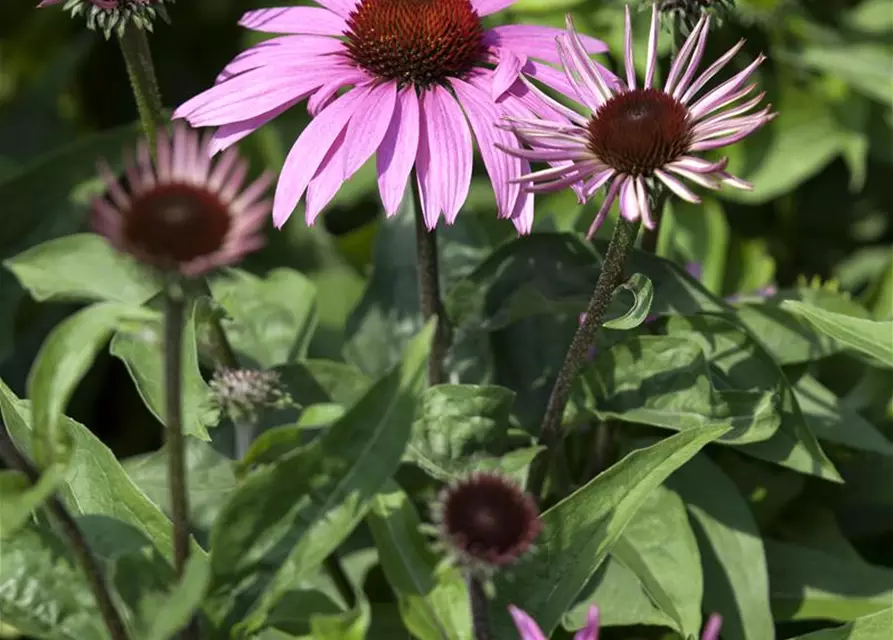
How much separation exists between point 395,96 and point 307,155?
10cm

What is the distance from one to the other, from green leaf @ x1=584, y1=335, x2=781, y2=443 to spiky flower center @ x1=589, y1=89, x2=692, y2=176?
0.24 metres

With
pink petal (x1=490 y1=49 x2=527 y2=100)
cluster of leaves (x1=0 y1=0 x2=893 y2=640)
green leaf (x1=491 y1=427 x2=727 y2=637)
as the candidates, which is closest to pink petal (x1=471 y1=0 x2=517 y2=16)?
pink petal (x1=490 y1=49 x2=527 y2=100)

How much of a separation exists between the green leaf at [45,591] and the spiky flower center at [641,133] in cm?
48

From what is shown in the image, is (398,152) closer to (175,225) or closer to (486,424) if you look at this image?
(486,424)

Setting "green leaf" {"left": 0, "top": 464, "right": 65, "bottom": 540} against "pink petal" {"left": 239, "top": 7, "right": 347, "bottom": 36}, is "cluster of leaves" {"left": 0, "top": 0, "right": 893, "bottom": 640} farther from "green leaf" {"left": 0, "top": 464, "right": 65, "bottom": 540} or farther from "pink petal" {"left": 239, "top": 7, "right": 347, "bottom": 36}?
"pink petal" {"left": 239, "top": 7, "right": 347, "bottom": 36}

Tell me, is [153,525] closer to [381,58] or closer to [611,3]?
[381,58]

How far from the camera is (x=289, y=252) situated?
1.83m

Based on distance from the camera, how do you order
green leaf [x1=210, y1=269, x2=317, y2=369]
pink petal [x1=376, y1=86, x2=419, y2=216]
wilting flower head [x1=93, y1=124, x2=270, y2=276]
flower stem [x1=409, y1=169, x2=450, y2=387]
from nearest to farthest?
wilting flower head [x1=93, y1=124, x2=270, y2=276], pink petal [x1=376, y1=86, x2=419, y2=216], flower stem [x1=409, y1=169, x2=450, y2=387], green leaf [x1=210, y1=269, x2=317, y2=369]

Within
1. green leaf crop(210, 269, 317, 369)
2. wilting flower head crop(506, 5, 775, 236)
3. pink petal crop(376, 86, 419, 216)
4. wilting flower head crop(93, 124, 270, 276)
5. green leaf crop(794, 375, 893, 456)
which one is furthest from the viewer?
green leaf crop(210, 269, 317, 369)

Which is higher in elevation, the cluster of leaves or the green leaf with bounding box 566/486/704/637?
the cluster of leaves

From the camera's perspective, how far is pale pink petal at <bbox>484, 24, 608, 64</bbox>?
1022 mm

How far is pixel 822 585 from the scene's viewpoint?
116 cm

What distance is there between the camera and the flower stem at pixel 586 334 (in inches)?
32.9

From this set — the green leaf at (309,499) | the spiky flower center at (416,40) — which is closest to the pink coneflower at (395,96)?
the spiky flower center at (416,40)
